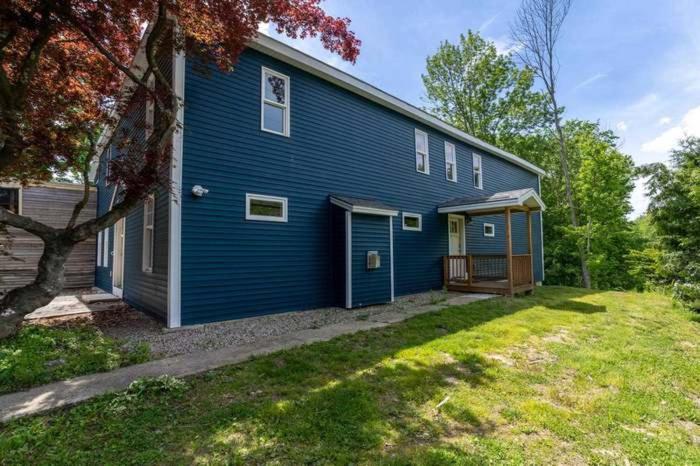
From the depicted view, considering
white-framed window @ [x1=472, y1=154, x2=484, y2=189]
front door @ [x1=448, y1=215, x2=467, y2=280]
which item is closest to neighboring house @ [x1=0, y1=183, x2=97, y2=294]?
front door @ [x1=448, y1=215, x2=467, y2=280]

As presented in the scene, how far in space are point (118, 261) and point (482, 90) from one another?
76.9 ft

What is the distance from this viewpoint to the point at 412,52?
16.6m

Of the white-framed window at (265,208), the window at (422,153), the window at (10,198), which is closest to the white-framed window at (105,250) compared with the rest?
the window at (10,198)

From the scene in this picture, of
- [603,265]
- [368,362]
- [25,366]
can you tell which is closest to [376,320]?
[368,362]

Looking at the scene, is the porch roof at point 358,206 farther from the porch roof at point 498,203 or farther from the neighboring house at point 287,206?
the porch roof at point 498,203

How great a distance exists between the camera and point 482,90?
23.1 meters

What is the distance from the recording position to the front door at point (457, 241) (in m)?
10.7

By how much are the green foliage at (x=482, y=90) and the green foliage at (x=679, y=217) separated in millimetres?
16431

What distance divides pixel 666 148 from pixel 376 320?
322 inches

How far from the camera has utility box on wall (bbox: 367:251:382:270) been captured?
7.54m

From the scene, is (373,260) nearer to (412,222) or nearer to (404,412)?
(412,222)

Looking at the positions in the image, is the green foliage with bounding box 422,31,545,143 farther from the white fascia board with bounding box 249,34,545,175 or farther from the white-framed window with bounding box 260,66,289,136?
the white-framed window with bounding box 260,66,289,136

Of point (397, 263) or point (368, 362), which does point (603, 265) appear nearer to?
point (397, 263)

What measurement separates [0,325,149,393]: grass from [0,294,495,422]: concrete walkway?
0.20 m
